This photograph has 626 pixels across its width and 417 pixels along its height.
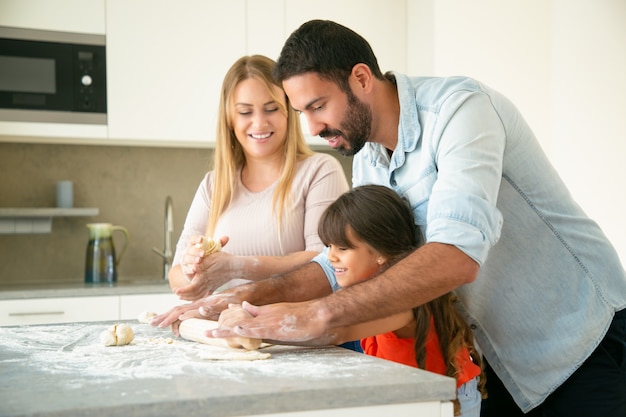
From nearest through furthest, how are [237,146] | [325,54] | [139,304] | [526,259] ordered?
1. [526,259]
2. [325,54]
3. [237,146]
4. [139,304]

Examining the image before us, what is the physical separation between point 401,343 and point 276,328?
34cm

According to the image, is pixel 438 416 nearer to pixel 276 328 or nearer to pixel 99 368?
pixel 276 328

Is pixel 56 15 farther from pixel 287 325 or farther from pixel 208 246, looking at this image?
pixel 287 325

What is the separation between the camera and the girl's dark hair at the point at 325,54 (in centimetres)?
147

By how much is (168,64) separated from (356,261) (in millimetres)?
1842

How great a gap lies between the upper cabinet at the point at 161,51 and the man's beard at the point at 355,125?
174 cm

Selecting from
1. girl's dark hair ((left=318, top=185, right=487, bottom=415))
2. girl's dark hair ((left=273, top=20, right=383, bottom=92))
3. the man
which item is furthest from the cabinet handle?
girl's dark hair ((left=273, top=20, right=383, bottom=92))

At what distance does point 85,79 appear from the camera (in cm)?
306

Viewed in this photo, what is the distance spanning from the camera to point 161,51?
10.2 feet

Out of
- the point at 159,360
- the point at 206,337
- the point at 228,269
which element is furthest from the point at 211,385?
the point at 228,269

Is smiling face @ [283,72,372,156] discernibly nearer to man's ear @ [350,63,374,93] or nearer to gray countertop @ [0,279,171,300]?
man's ear @ [350,63,374,93]

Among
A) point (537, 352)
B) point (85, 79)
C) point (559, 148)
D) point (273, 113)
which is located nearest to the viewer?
point (537, 352)

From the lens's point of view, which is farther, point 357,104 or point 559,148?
point 559,148

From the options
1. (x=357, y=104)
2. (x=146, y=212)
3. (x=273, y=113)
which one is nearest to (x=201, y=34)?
(x=146, y=212)
